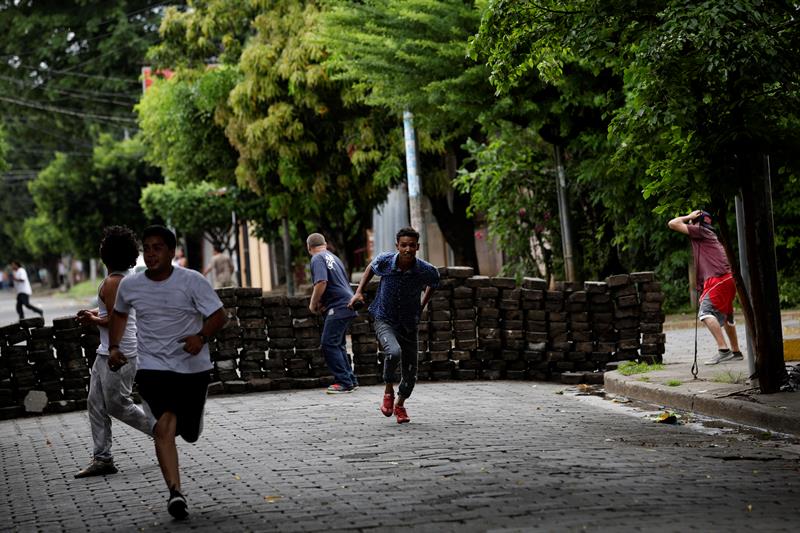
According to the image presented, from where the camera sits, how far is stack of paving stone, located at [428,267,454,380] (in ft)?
54.0

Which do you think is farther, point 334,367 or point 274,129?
point 274,129

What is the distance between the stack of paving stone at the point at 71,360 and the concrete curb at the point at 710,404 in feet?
19.1

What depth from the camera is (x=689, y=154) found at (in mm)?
11438

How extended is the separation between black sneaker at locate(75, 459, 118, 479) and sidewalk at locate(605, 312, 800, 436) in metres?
5.11

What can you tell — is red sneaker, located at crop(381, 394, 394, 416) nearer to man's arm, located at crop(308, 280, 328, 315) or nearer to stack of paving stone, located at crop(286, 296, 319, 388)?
man's arm, located at crop(308, 280, 328, 315)

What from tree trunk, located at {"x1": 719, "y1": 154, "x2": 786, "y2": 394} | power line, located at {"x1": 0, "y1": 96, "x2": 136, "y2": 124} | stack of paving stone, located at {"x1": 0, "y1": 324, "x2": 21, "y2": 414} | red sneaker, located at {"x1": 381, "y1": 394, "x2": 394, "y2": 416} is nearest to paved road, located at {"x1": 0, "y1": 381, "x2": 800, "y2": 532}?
red sneaker, located at {"x1": 381, "y1": 394, "x2": 394, "y2": 416}

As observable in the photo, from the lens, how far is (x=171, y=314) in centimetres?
783

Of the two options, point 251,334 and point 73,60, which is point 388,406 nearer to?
point 251,334

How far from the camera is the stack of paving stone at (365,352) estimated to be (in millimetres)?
16266

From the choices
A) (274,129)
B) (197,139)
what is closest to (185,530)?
(274,129)

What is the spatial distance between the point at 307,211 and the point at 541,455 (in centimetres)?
2186

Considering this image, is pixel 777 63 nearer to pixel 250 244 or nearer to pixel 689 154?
pixel 689 154

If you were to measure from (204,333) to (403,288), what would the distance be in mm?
4263

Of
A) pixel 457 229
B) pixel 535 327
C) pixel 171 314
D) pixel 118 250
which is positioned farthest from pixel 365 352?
pixel 457 229
